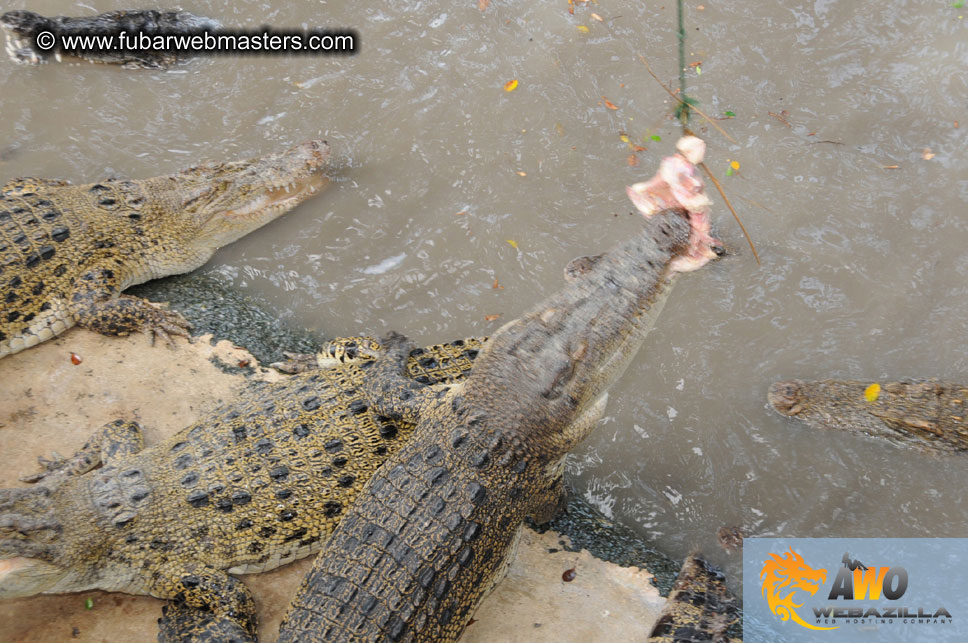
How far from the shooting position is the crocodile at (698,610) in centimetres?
359

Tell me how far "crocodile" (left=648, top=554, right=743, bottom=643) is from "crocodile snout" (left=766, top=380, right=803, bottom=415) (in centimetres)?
113

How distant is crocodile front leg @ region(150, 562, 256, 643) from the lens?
3.66 metres

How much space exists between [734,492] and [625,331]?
1.32m

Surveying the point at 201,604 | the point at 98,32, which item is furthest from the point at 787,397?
the point at 98,32

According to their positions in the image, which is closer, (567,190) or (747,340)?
(747,340)

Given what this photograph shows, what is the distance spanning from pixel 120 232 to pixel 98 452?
6.14 ft

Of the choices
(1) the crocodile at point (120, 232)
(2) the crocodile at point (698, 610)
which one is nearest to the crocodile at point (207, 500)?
(1) the crocodile at point (120, 232)

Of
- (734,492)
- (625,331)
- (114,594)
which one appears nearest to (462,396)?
(625,331)

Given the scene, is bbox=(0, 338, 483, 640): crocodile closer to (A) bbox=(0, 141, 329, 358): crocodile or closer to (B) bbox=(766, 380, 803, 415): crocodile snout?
(A) bbox=(0, 141, 329, 358): crocodile

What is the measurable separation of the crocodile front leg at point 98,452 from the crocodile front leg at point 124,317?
2.60 feet

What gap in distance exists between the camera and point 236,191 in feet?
18.4

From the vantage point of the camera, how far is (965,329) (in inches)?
190

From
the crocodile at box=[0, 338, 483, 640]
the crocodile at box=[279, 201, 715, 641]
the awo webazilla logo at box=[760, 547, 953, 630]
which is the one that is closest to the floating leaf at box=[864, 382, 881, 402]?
the awo webazilla logo at box=[760, 547, 953, 630]

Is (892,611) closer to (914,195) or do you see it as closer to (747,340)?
(747,340)
